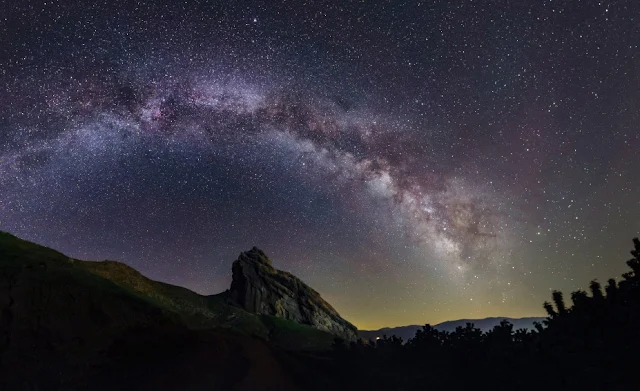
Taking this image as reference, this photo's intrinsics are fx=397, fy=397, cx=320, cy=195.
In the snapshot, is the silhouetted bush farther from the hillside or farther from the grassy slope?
the grassy slope

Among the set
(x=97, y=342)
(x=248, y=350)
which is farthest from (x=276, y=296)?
(x=97, y=342)

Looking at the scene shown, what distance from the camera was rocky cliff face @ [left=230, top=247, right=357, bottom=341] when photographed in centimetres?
12750

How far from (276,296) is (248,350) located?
290ft

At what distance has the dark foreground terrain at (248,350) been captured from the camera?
70.9 ft

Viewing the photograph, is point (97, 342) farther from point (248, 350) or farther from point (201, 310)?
point (201, 310)

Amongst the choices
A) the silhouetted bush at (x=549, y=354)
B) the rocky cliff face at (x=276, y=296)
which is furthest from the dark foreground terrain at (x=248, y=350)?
the rocky cliff face at (x=276, y=296)

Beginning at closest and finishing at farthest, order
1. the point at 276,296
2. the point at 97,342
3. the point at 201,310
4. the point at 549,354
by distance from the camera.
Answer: the point at 549,354
the point at 97,342
the point at 201,310
the point at 276,296

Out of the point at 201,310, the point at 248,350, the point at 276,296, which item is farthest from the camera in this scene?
the point at 276,296

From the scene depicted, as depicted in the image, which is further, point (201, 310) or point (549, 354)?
point (201, 310)

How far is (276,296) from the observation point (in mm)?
132875

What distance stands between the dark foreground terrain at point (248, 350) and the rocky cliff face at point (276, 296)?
7298 centimetres

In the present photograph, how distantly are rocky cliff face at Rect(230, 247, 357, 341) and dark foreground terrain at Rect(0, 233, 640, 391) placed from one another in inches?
2873

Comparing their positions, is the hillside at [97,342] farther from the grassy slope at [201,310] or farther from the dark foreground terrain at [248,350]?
the grassy slope at [201,310]

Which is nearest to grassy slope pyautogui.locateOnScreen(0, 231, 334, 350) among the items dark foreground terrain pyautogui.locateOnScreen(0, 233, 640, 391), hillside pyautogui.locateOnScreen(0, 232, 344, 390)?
hillside pyautogui.locateOnScreen(0, 232, 344, 390)
